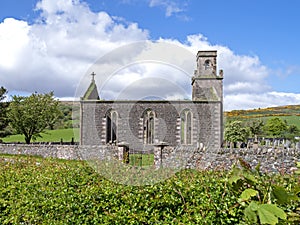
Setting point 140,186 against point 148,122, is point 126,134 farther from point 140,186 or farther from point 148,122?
point 140,186

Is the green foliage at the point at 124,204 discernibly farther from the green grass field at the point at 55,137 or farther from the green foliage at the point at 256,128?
the green foliage at the point at 256,128

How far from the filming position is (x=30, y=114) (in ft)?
132

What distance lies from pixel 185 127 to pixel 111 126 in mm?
6165

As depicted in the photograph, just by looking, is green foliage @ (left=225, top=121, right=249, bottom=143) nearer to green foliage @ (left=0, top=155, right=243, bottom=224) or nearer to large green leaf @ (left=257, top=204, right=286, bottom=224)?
green foliage @ (left=0, top=155, right=243, bottom=224)

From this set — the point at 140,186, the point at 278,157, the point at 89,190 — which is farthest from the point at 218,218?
the point at 278,157

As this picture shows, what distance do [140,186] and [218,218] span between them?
65.9 inches

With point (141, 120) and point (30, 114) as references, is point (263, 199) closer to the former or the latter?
point (141, 120)

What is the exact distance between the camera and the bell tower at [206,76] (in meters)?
31.9

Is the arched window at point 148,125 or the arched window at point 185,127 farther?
the arched window at point 148,125

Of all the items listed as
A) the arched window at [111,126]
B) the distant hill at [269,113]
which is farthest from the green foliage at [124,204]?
the distant hill at [269,113]

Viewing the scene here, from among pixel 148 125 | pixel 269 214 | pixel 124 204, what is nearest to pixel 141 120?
pixel 148 125

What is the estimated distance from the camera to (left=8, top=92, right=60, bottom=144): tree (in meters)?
39.8

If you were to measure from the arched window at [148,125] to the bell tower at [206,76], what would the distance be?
566 cm

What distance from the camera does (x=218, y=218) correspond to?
5355 millimetres
